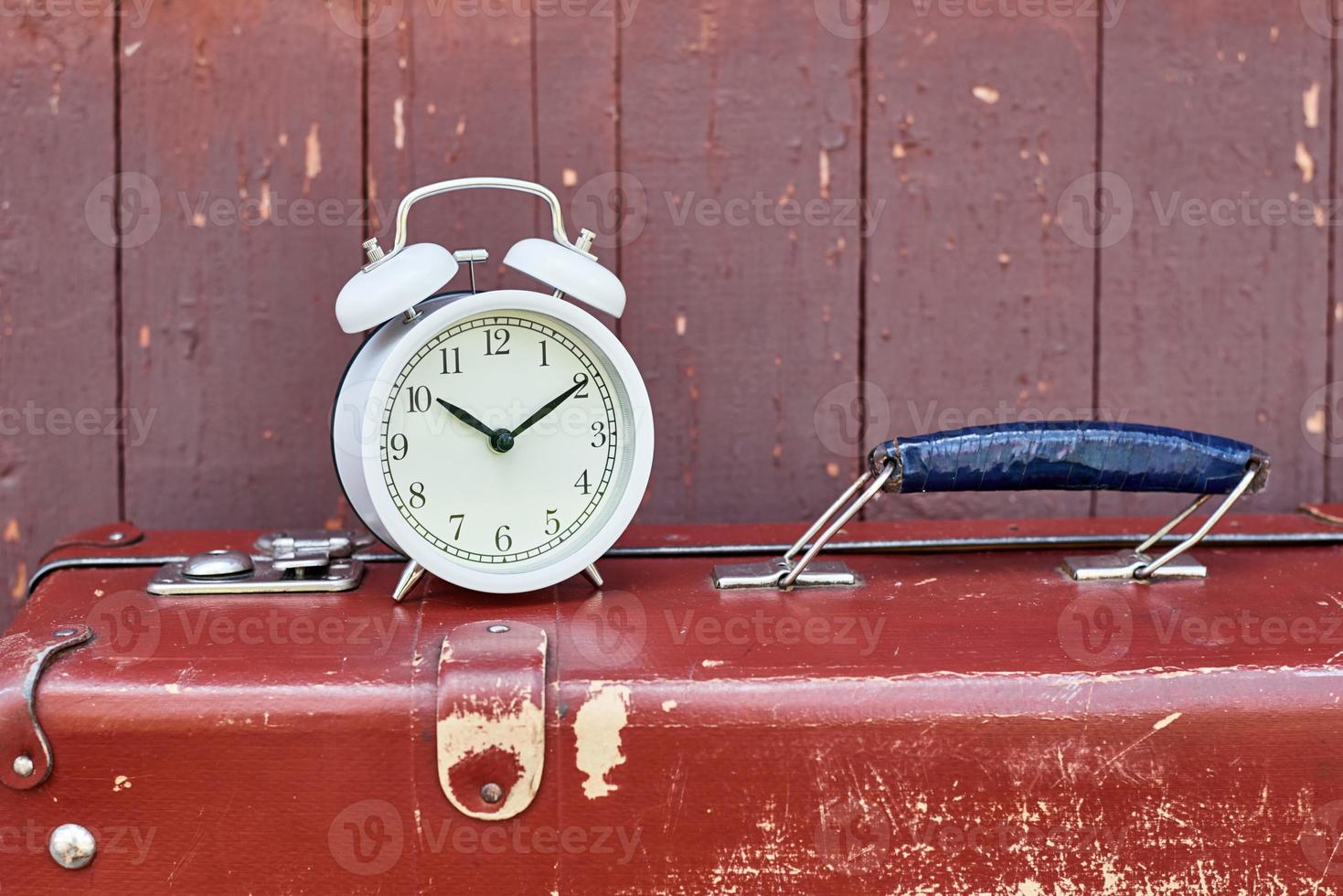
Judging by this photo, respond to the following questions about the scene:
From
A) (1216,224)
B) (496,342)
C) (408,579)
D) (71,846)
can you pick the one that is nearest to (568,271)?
(496,342)

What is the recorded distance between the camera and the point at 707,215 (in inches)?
52.2

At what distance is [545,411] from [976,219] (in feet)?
2.06

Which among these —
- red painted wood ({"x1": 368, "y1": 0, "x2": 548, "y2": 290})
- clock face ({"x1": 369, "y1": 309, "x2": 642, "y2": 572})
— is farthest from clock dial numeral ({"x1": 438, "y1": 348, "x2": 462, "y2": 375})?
red painted wood ({"x1": 368, "y1": 0, "x2": 548, "y2": 290})

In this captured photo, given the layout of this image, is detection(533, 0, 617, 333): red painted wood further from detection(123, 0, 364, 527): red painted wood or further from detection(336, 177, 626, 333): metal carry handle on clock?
detection(336, 177, 626, 333): metal carry handle on clock

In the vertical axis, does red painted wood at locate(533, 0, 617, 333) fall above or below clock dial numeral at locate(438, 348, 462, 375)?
above

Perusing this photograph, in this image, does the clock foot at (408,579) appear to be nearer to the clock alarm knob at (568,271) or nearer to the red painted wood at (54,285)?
the clock alarm knob at (568,271)

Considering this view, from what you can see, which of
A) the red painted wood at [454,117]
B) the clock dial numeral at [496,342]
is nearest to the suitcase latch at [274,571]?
the clock dial numeral at [496,342]

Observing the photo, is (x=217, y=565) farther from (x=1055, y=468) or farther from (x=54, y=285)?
(x=1055, y=468)

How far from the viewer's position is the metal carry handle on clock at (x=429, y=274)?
904 mm

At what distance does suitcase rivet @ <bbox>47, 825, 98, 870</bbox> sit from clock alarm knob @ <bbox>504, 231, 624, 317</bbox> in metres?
0.49

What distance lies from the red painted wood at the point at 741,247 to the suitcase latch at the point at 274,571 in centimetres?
41

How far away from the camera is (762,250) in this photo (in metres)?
1.33

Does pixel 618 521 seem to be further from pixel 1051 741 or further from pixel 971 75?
pixel 971 75

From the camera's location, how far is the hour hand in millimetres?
933
